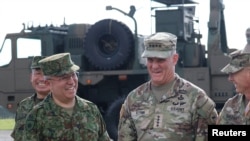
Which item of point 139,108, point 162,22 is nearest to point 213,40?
point 162,22

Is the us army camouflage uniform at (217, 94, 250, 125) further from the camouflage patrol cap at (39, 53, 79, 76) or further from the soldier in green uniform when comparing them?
the soldier in green uniform

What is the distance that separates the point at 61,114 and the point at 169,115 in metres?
0.80

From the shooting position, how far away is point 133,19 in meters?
15.8

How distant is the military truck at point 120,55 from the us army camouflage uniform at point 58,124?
974cm

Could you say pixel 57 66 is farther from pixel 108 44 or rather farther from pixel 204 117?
pixel 108 44

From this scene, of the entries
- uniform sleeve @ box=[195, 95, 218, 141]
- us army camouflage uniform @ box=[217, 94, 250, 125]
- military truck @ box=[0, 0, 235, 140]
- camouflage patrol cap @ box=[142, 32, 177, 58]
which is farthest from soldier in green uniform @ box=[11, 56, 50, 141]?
military truck @ box=[0, 0, 235, 140]

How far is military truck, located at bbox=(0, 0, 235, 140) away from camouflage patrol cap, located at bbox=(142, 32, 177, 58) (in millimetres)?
9857

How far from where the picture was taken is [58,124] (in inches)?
217

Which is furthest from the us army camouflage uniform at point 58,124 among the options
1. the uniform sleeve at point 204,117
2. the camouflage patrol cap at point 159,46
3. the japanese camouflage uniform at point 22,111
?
the japanese camouflage uniform at point 22,111

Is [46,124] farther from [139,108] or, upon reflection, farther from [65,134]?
[139,108]

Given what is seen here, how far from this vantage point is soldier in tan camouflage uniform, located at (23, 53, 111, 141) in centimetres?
548

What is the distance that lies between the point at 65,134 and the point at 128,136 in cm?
46

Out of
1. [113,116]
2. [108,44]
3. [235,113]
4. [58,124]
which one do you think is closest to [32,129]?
[58,124]

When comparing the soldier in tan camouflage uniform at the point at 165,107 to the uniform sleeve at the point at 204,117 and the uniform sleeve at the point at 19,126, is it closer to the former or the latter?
the uniform sleeve at the point at 204,117
